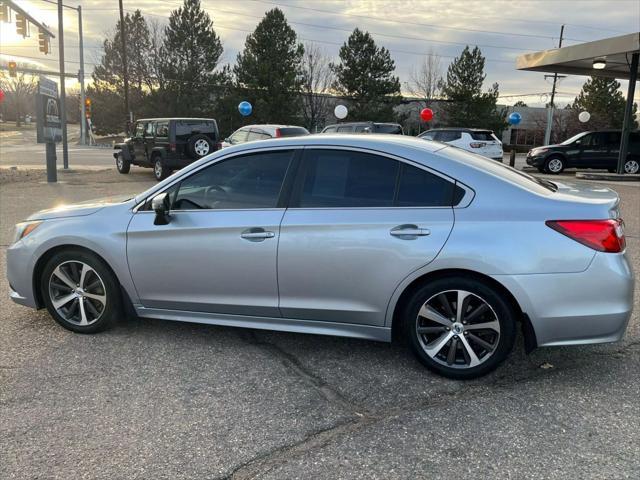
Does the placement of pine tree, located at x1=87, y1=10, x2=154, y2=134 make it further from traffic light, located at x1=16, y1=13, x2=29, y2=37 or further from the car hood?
the car hood

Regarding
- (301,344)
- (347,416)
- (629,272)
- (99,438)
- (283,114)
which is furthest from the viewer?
(283,114)

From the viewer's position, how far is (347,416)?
3.13 m

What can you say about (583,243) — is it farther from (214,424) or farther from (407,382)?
(214,424)

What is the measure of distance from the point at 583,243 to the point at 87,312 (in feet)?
11.7

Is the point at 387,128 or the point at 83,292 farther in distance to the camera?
the point at 387,128

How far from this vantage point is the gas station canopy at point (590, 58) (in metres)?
16.0

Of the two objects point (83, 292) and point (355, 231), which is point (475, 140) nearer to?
point (355, 231)

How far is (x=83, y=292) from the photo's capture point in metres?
4.23

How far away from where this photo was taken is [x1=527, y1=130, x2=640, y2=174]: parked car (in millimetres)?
20375

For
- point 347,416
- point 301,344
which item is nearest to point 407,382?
point 347,416

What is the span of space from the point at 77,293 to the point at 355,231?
2264 millimetres

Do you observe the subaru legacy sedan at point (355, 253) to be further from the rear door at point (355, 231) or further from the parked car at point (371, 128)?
the parked car at point (371, 128)

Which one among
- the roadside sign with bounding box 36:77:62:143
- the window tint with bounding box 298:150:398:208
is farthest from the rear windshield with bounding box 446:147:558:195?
the roadside sign with bounding box 36:77:62:143

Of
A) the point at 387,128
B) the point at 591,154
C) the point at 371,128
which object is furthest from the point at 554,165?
the point at 371,128
